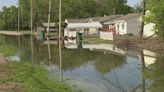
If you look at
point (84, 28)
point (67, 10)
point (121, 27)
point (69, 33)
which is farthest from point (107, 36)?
point (67, 10)

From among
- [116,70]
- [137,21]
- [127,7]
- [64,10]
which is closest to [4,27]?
[64,10]

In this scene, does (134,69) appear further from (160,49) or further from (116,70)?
(160,49)

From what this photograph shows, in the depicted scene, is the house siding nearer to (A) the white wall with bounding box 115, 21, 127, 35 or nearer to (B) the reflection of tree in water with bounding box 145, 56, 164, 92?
(A) the white wall with bounding box 115, 21, 127, 35

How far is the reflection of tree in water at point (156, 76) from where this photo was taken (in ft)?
61.2

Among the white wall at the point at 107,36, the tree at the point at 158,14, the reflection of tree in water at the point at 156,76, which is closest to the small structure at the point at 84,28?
the white wall at the point at 107,36

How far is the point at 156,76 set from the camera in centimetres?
2253

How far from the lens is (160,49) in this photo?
4122 cm

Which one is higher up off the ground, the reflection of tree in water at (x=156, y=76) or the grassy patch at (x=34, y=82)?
the grassy patch at (x=34, y=82)

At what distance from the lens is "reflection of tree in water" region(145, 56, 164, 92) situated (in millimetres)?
18652

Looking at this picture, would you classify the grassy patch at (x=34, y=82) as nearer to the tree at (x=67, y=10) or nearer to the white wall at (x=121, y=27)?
the white wall at (x=121, y=27)

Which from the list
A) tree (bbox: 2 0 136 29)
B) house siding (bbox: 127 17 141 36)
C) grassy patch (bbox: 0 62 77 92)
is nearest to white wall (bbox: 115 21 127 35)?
house siding (bbox: 127 17 141 36)

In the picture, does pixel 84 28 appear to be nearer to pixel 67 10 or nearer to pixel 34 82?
pixel 67 10

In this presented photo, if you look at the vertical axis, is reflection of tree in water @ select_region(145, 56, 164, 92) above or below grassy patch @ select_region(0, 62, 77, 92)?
→ below

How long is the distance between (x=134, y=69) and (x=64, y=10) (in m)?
104
